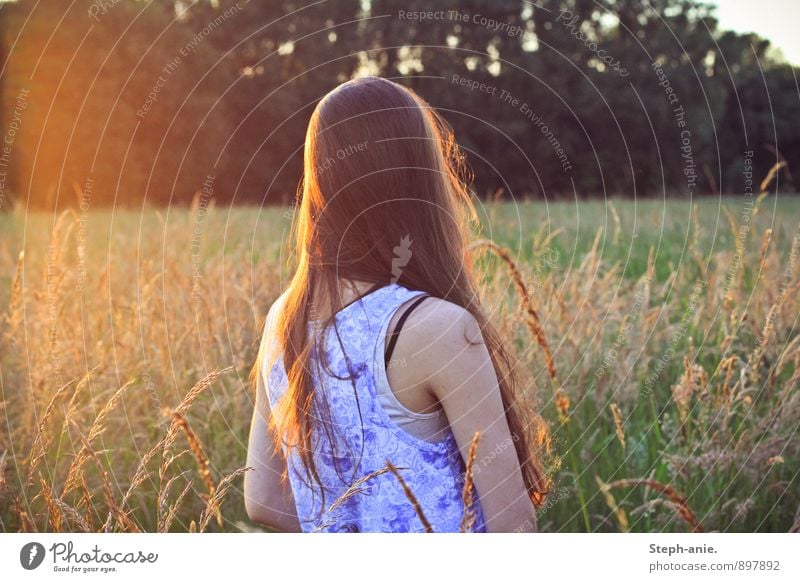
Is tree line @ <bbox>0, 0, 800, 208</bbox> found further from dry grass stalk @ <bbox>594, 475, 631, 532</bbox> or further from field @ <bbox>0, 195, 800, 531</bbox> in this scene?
dry grass stalk @ <bbox>594, 475, 631, 532</bbox>

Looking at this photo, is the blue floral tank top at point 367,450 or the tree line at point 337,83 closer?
the blue floral tank top at point 367,450

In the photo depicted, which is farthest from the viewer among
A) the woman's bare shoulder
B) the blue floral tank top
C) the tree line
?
the tree line

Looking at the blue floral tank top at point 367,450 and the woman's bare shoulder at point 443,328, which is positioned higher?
the woman's bare shoulder at point 443,328

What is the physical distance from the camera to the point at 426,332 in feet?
4.83

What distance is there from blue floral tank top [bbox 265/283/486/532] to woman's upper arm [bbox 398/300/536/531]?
87 mm

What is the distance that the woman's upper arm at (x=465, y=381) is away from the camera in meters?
1.46

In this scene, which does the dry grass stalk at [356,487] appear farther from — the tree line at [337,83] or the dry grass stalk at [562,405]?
the tree line at [337,83]

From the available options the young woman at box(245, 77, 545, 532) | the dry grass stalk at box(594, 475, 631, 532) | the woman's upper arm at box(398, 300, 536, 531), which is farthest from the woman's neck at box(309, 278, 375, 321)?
the dry grass stalk at box(594, 475, 631, 532)

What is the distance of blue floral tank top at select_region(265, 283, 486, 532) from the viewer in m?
1.57

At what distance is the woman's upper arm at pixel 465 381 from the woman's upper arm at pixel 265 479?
0.53 metres

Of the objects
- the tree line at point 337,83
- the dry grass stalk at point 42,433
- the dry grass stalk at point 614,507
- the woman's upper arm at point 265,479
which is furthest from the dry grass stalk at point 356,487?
the tree line at point 337,83
